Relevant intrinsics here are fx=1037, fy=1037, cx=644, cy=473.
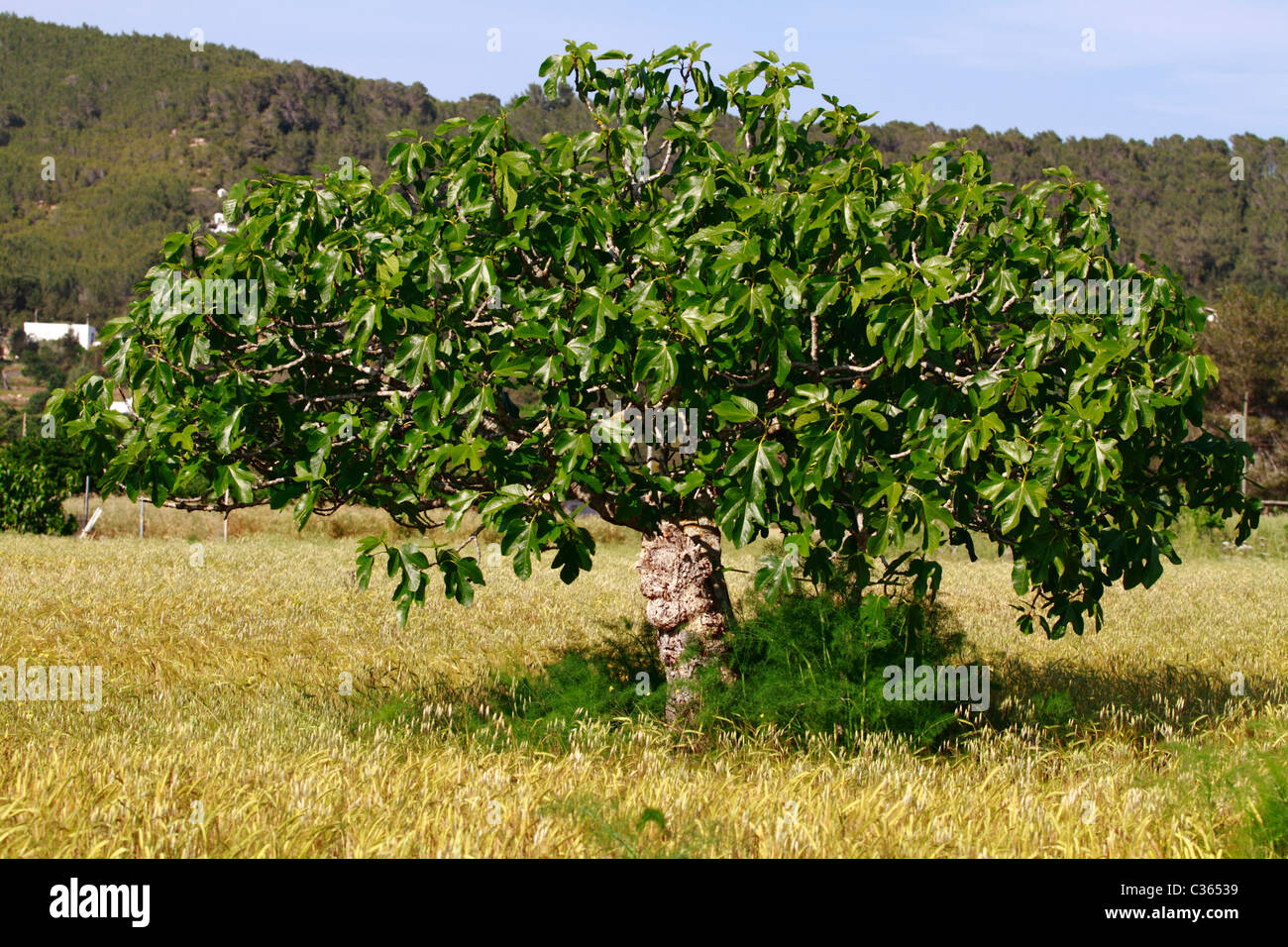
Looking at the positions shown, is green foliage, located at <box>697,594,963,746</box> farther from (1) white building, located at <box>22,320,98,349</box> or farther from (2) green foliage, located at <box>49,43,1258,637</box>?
(1) white building, located at <box>22,320,98,349</box>

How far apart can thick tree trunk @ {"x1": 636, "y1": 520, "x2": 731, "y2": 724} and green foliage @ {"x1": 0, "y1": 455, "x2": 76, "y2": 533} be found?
74.8ft

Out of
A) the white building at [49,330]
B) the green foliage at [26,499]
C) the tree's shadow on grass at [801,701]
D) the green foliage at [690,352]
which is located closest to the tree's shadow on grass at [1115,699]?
the tree's shadow on grass at [801,701]

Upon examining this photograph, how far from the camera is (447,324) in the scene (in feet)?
19.4

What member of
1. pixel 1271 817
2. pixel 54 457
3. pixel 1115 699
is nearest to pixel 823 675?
pixel 1271 817

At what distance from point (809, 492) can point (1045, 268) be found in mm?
2315

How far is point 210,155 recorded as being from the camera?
11844 cm

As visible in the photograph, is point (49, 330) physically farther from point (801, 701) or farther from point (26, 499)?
point (801, 701)

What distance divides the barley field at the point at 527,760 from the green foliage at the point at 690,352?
120 centimetres

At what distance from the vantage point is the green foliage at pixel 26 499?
82.7 feet

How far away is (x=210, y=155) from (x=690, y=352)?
12847 centimetres
